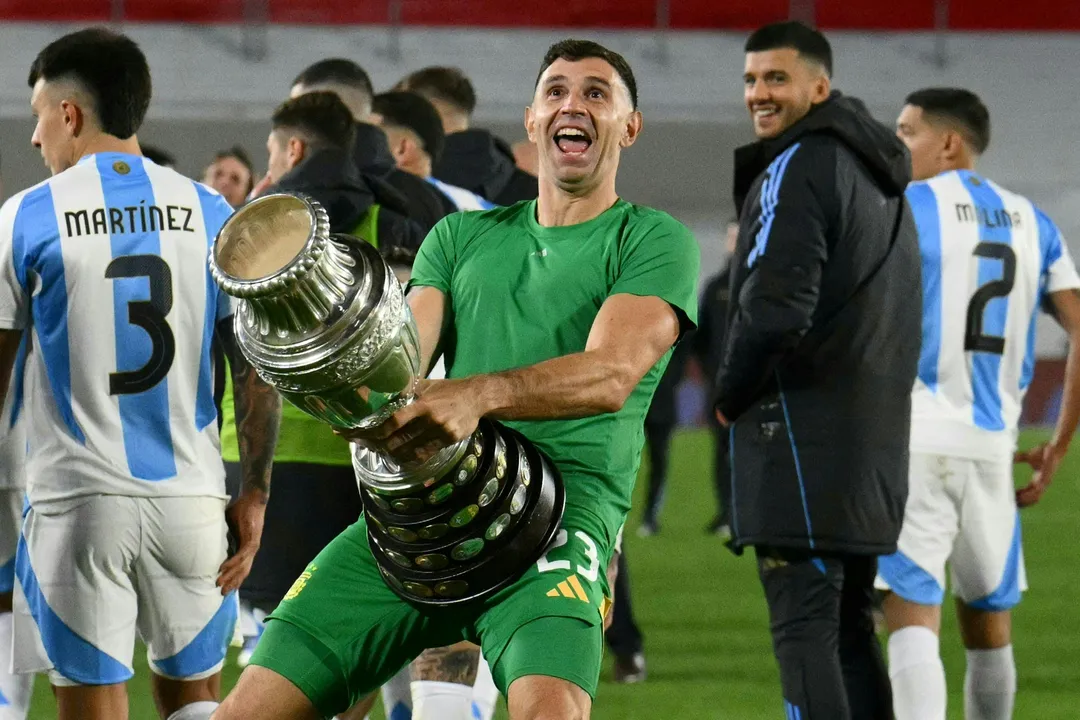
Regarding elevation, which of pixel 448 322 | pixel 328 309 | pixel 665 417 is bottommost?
pixel 665 417

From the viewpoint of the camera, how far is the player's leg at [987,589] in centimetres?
496

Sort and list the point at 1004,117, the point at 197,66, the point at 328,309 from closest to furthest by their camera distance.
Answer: the point at 328,309 < the point at 197,66 < the point at 1004,117

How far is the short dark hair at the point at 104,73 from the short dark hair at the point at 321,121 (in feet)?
3.19

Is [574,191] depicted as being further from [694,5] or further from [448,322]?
[694,5]

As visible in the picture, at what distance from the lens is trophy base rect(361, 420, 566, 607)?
280 centimetres

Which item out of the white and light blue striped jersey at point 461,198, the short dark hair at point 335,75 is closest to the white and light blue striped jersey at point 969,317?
the white and light blue striped jersey at point 461,198

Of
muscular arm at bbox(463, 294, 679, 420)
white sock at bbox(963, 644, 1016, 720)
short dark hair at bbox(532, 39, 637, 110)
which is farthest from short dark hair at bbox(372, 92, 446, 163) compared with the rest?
muscular arm at bbox(463, 294, 679, 420)

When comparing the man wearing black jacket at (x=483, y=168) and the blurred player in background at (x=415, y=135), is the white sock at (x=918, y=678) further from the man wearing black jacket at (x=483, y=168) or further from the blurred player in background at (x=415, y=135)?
the man wearing black jacket at (x=483, y=168)

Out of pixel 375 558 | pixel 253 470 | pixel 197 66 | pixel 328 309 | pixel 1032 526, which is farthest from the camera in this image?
pixel 197 66

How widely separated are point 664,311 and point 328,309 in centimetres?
87

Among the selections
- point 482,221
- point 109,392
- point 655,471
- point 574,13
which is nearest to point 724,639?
point 655,471

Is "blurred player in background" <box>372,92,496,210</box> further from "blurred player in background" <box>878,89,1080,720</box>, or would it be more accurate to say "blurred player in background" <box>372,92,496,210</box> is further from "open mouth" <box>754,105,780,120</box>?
"blurred player in background" <box>878,89,1080,720</box>

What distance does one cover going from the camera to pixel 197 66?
22094mm

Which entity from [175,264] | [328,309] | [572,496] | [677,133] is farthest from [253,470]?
[677,133]
